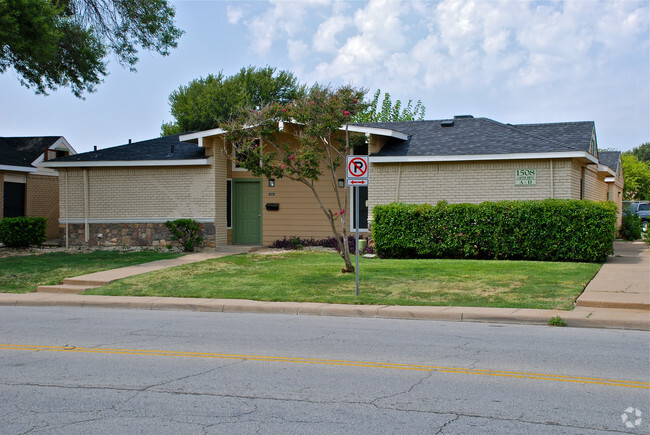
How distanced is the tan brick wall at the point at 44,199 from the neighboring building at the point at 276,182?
498cm

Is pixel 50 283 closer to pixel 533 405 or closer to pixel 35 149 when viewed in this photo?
pixel 533 405

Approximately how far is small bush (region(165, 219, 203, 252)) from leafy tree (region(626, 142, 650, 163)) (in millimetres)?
78080

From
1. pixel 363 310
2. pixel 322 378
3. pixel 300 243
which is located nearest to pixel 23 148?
pixel 300 243

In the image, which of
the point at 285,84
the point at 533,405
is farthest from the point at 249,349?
the point at 285,84

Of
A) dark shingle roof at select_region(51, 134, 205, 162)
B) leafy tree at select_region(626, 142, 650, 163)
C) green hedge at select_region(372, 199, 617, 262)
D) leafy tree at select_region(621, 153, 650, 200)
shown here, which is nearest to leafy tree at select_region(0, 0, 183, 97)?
dark shingle roof at select_region(51, 134, 205, 162)

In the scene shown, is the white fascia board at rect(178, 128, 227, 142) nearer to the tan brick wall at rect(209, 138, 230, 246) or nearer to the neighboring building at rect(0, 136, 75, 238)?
the tan brick wall at rect(209, 138, 230, 246)

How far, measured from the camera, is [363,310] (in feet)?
36.1

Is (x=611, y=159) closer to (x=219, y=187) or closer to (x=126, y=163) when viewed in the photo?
(x=219, y=187)

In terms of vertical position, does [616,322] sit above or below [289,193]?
below

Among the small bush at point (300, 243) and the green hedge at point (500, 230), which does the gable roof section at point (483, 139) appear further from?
the small bush at point (300, 243)

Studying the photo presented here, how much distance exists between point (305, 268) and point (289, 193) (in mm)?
6282

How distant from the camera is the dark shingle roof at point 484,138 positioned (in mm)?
18830

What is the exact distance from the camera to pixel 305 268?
51.8 ft

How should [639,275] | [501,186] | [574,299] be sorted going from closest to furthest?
1. [574,299]
2. [639,275]
3. [501,186]
